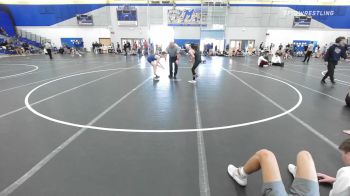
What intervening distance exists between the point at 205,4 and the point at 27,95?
76.4 feet

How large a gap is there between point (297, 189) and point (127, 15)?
28324 mm

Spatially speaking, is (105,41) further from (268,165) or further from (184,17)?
(268,165)

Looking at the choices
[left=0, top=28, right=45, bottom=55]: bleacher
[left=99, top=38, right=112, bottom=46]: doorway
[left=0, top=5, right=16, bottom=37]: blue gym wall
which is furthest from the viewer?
[left=99, top=38, right=112, bottom=46]: doorway

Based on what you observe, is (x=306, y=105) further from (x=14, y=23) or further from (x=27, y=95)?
(x=14, y=23)

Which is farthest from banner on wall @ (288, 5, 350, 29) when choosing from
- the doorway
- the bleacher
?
the bleacher

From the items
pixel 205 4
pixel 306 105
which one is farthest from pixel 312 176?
pixel 205 4

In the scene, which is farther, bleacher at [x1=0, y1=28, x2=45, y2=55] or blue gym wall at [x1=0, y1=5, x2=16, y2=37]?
blue gym wall at [x1=0, y1=5, x2=16, y2=37]

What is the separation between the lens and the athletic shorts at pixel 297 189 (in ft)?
6.11

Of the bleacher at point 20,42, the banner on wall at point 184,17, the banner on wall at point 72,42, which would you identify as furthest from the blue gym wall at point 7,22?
the banner on wall at point 184,17

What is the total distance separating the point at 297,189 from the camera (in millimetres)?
1931

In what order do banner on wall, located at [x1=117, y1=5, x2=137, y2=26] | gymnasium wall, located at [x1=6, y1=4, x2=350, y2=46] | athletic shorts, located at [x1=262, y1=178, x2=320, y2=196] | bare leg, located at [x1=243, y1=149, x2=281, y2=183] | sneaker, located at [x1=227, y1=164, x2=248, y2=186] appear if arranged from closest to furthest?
athletic shorts, located at [x1=262, y1=178, x2=320, y2=196] < bare leg, located at [x1=243, y1=149, x2=281, y2=183] < sneaker, located at [x1=227, y1=164, x2=248, y2=186] < gymnasium wall, located at [x1=6, y1=4, x2=350, y2=46] < banner on wall, located at [x1=117, y1=5, x2=137, y2=26]

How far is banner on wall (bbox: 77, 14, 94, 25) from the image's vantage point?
90.1ft

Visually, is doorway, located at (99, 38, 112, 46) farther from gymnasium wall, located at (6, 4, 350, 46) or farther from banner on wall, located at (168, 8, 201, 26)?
banner on wall, located at (168, 8, 201, 26)

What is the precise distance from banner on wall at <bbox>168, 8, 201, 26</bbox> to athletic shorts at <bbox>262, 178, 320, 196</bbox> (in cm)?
2668
